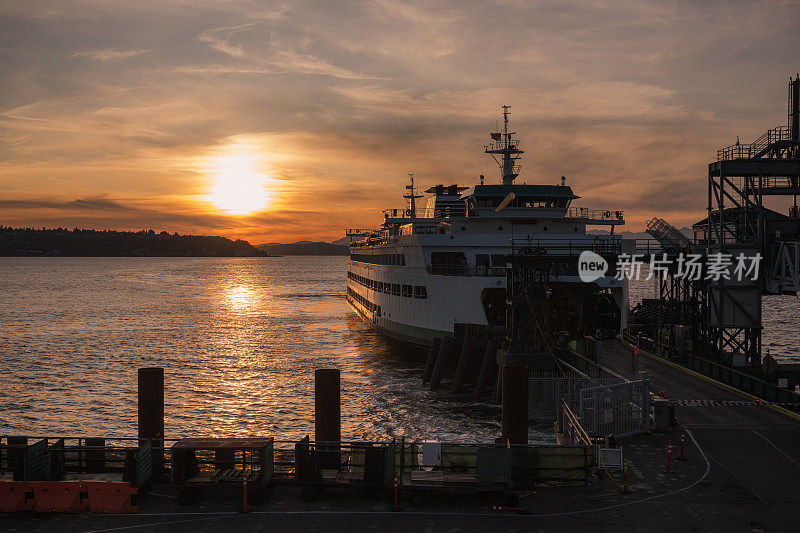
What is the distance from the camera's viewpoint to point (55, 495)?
1569 cm

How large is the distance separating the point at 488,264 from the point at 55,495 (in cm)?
3336

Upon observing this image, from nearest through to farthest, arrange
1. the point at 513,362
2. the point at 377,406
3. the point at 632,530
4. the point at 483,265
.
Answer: the point at 632,530
the point at 513,362
the point at 377,406
the point at 483,265

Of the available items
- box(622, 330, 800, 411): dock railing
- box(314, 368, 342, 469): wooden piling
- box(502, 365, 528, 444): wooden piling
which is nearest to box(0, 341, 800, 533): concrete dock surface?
box(502, 365, 528, 444): wooden piling

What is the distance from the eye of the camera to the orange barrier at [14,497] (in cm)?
1563

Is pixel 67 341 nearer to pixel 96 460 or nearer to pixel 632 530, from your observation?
pixel 96 460

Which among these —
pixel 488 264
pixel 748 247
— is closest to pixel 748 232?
pixel 748 247

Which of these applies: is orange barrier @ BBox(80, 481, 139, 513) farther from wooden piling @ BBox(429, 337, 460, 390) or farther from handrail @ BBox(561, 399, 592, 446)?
wooden piling @ BBox(429, 337, 460, 390)

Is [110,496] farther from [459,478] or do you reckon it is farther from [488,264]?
[488,264]

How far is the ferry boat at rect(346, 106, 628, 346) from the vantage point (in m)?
41.3

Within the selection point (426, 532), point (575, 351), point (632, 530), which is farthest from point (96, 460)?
point (575, 351)

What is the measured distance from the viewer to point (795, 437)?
2039cm

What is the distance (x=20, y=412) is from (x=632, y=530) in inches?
1406

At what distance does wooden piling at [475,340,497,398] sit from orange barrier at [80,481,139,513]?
23488 mm

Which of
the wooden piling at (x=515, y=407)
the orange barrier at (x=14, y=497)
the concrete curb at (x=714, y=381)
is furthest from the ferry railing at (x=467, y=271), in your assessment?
the orange barrier at (x=14, y=497)
